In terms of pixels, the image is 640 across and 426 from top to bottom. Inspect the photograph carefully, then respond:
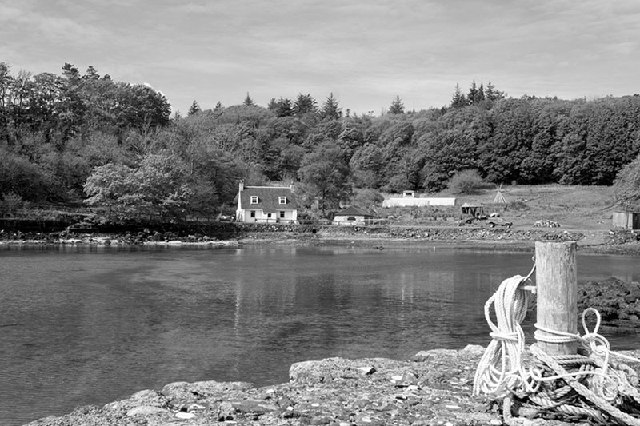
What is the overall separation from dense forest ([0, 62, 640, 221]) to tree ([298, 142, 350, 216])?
7.1 inches

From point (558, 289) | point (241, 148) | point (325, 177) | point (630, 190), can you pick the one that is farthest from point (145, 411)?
point (241, 148)

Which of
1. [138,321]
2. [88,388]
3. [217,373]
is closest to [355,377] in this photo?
[217,373]

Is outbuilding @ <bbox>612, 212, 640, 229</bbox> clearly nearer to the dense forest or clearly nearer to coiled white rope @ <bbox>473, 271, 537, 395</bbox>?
the dense forest

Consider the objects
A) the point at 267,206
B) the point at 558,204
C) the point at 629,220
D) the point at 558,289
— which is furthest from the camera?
the point at 558,204

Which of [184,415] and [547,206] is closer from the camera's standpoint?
[184,415]

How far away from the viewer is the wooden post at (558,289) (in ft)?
29.3

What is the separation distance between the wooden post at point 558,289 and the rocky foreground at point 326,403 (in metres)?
1.27

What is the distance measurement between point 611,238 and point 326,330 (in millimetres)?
51011

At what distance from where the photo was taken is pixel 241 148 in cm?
11544

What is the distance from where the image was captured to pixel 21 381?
49.1 feet

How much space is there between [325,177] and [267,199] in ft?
28.1

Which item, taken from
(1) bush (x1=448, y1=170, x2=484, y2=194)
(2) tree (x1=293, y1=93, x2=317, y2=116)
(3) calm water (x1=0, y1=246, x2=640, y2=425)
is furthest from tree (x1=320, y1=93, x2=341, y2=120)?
(3) calm water (x1=0, y1=246, x2=640, y2=425)

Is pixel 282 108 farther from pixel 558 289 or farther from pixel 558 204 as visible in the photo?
pixel 558 289

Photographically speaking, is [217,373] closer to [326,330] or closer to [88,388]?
[88,388]
